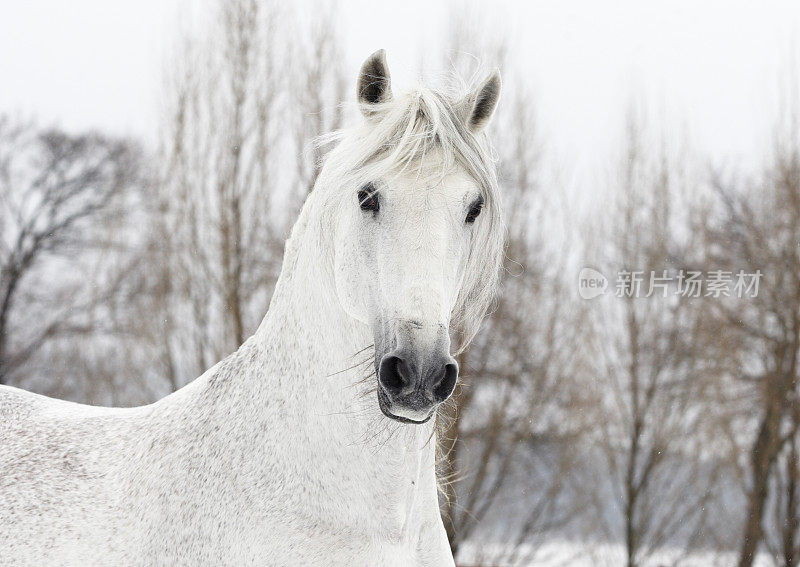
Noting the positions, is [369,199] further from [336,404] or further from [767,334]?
[767,334]

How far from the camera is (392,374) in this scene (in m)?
1.64

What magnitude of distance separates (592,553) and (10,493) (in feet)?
33.2

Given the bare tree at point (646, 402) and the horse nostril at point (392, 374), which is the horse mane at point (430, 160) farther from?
the bare tree at point (646, 402)

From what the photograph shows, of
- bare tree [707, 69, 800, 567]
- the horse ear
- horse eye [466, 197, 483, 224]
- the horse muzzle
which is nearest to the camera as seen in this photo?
the horse muzzle

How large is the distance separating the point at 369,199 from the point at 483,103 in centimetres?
50

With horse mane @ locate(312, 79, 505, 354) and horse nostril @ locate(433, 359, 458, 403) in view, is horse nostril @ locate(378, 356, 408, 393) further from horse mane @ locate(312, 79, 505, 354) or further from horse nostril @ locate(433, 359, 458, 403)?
horse mane @ locate(312, 79, 505, 354)

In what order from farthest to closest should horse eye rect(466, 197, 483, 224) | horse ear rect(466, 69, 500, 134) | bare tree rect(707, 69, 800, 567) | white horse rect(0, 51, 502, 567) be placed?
bare tree rect(707, 69, 800, 567), horse ear rect(466, 69, 500, 134), horse eye rect(466, 197, 483, 224), white horse rect(0, 51, 502, 567)

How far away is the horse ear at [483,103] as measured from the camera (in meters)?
Result: 2.08

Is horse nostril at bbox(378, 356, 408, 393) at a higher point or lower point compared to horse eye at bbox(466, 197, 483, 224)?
lower

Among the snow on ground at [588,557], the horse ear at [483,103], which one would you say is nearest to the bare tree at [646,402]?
the snow on ground at [588,557]

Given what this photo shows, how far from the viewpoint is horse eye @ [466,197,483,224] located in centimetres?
191

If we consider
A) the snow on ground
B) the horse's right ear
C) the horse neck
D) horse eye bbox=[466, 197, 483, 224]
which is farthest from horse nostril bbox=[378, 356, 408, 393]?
the snow on ground

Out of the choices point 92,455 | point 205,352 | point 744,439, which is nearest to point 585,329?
point 744,439

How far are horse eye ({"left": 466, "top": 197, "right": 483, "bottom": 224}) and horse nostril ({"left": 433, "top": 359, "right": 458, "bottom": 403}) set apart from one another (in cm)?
45
